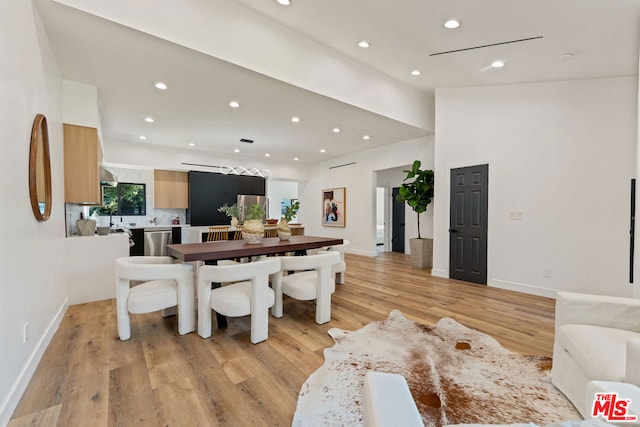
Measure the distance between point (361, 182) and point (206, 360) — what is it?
20.4 feet

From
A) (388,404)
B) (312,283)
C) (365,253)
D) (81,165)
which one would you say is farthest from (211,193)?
(388,404)

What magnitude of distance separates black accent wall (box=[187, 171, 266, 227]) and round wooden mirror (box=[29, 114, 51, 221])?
4759 millimetres

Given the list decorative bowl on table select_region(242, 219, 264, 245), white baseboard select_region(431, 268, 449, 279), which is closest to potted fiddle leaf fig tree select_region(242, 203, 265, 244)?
decorative bowl on table select_region(242, 219, 264, 245)

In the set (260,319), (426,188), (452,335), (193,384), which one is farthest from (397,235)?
Result: (193,384)

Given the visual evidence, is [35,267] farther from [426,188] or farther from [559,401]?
[426,188]

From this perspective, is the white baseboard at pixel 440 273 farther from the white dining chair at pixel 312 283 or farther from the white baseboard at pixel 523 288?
the white dining chair at pixel 312 283

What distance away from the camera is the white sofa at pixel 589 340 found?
143 centimetres

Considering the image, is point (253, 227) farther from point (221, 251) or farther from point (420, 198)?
point (420, 198)

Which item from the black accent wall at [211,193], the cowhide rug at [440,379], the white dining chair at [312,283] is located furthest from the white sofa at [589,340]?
the black accent wall at [211,193]

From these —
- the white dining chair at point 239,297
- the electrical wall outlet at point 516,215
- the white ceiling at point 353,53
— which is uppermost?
the white ceiling at point 353,53

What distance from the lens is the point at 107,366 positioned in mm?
2107

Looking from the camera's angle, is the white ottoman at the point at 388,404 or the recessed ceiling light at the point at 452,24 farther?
the recessed ceiling light at the point at 452,24

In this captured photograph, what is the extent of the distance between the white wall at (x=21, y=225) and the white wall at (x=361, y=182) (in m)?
6.04

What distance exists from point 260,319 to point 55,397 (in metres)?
1.39
